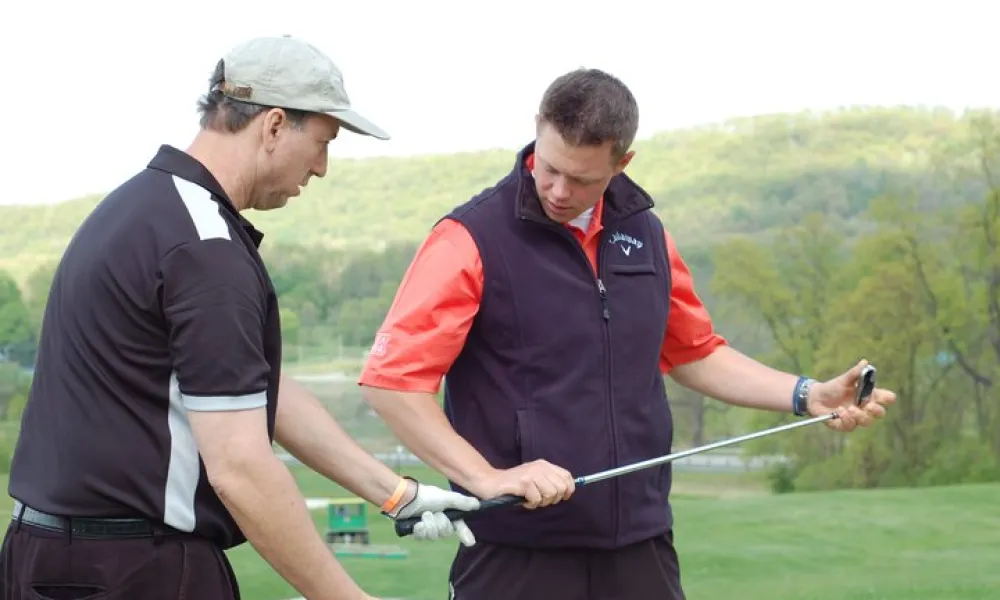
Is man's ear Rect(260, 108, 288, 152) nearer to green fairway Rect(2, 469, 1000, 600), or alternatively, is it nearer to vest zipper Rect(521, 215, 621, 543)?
vest zipper Rect(521, 215, 621, 543)

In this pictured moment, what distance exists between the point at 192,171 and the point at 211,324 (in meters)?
0.28

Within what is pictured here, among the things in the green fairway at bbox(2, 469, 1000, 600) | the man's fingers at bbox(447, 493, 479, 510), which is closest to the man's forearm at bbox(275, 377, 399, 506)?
the man's fingers at bbox(447, 493, 479, 510)

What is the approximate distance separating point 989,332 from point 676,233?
8.66 feet

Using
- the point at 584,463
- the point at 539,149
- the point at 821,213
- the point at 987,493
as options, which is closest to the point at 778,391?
the point at 584,463

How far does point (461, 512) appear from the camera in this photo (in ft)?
9.32

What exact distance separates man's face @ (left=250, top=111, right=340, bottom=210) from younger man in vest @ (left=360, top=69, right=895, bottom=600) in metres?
0.60

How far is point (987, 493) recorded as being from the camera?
11.0m

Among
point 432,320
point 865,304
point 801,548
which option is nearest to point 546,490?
point 432,320

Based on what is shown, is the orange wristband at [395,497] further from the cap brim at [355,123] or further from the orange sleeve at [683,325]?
the orange sleeve at [683,325]

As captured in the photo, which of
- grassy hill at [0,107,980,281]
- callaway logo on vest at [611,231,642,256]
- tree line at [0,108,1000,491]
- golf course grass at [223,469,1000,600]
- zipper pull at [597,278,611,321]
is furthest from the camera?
grassy hill at [0,107,980,281]

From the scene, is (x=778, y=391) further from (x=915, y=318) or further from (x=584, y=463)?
(x=915, y=318)

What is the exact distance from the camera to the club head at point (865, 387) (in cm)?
333

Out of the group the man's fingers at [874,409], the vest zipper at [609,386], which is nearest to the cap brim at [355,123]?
the vest zipper at [609,386]

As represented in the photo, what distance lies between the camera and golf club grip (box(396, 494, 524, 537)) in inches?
109
